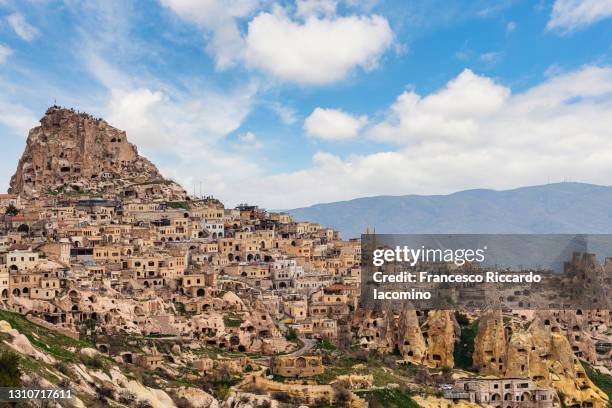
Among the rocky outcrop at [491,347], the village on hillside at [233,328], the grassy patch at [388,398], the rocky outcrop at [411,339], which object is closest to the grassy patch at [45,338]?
the village on hillside at [233,328]

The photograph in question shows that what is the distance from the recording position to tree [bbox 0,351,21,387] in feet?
128

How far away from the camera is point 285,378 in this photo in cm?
6181

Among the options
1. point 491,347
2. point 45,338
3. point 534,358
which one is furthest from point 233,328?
point 534,358

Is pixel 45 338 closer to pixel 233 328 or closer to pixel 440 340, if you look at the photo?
pixel 233 328

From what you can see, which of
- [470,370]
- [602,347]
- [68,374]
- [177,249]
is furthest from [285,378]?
[602,347]

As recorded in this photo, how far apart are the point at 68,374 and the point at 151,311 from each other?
20736mm

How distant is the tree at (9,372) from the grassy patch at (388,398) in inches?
1130

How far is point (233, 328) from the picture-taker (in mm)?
70812

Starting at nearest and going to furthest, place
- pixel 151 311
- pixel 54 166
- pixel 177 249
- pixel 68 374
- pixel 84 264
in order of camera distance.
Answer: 1. pixel 68 374
2. pixel 151 311
3. pixel 84 264
4. pixel 177 249
5. pixel 54 166

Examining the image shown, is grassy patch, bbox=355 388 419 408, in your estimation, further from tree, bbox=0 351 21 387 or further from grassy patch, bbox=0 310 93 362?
tree, bbox=0 351 21 387

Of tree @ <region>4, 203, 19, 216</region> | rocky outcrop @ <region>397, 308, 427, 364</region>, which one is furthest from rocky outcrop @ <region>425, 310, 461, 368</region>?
tree @ <region>4, 203, 19, 216</region>

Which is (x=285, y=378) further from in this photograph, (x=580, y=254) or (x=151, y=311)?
(x=580, y=254)

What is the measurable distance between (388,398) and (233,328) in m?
16.0

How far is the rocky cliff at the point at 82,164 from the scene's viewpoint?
124875 mm
